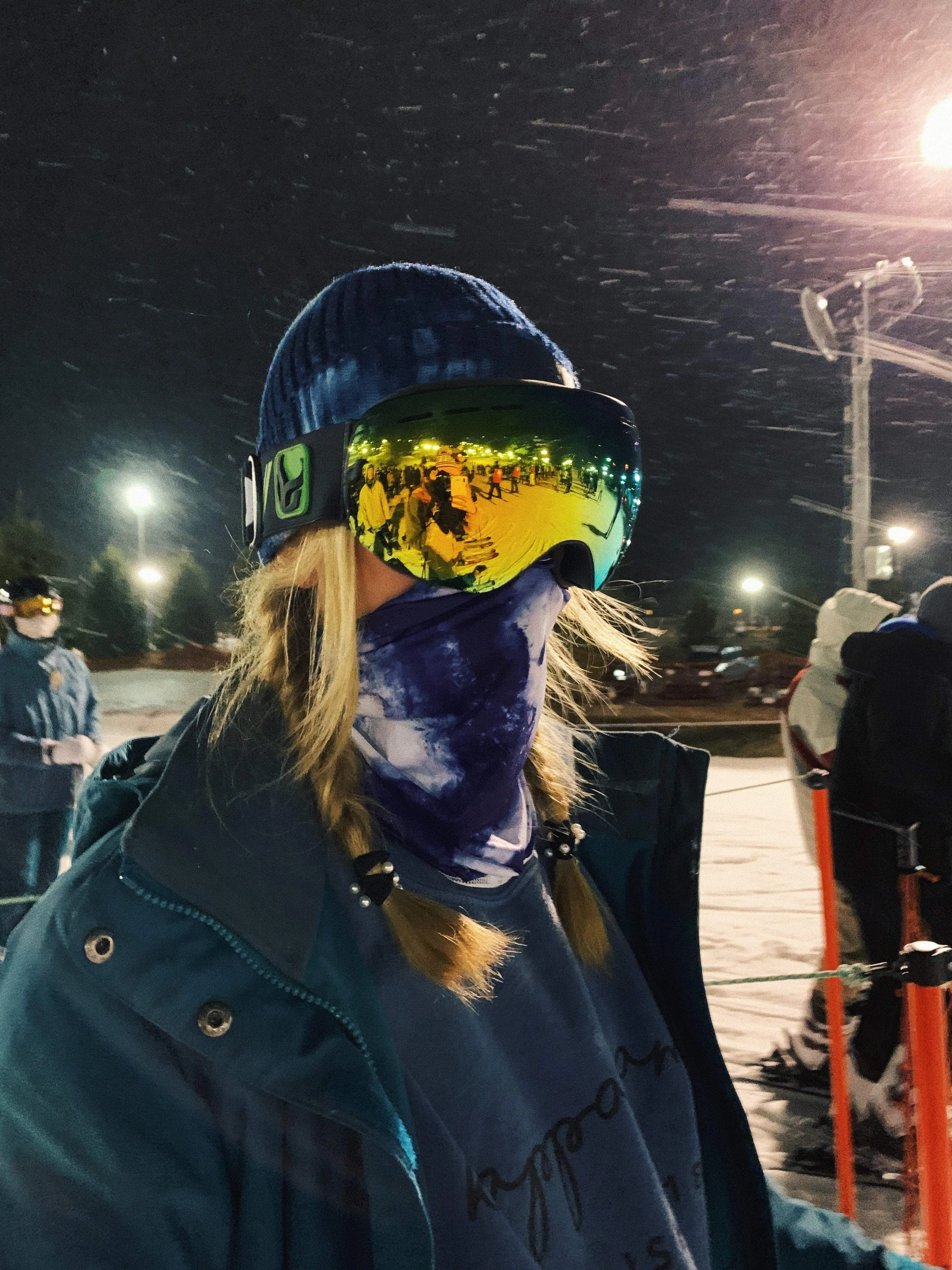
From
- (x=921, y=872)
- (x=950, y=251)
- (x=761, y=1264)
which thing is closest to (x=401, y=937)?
(x=761, y=1264)

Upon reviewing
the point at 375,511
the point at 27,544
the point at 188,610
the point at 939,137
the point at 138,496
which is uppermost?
→ the point at 27,544

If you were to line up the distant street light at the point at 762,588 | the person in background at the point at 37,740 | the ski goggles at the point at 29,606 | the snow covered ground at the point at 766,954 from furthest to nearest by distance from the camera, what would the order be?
the distant street light at the point at 762,588 → the ski goggles at the point at 29,606 → the person in background at the point at 37,740 → the snow covered ground at the point at 766,954

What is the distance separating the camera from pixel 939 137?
7.84 m

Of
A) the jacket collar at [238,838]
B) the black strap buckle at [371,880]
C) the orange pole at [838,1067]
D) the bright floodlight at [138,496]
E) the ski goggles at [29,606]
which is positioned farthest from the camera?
the bright floodlight at [138,496]

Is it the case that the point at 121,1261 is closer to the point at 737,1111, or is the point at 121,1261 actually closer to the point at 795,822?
the point at 737,1111

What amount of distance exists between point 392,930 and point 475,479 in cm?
55

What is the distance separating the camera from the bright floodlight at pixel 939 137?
7785 mm

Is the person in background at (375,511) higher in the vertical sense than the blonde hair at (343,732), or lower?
higher

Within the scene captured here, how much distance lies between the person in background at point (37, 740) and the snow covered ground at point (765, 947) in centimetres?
43

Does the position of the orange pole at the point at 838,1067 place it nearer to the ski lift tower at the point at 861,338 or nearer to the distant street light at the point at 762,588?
the ski lift tower at the point at 861,338

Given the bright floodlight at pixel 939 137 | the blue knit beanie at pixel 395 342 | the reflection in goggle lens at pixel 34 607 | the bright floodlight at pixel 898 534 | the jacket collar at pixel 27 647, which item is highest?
the bright floodlight at pixel 939 137

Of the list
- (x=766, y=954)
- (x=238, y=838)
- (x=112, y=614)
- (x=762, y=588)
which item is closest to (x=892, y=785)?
(x=766, y=954)

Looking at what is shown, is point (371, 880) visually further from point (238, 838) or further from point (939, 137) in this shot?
point (939, 137)

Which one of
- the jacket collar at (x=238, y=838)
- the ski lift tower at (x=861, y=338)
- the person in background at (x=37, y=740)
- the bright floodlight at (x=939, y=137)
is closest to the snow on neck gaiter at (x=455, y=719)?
the jacket collar at (x=238, y=838)
